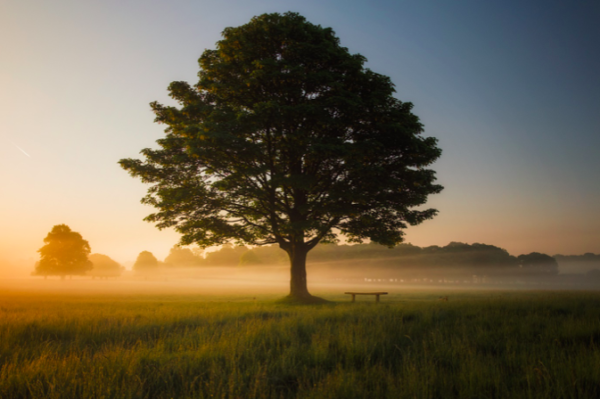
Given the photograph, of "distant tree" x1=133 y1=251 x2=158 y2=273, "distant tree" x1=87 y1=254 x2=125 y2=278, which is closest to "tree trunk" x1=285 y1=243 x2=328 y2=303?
"distant tree" x1=133 y1=251 x2=158 y2=273

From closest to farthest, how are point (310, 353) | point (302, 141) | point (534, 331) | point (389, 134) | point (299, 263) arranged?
point (310, 353) < point (534, 331) < point (302, 141) < point (389, 134) < point (299, 263)

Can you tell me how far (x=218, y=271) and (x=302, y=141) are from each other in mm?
121219

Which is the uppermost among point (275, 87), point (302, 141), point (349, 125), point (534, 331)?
point (275, 87)

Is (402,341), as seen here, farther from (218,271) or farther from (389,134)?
(218,271)

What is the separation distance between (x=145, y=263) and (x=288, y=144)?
121654 millimetres

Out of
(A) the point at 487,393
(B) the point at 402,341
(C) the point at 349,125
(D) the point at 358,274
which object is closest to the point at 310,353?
(B) the point at 402,341

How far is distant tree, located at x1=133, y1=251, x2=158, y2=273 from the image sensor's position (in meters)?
119

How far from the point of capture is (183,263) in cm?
16688

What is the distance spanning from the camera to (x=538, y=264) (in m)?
110

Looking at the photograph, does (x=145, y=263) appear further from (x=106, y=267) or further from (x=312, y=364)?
(x=312, y=364)

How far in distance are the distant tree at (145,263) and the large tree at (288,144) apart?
114 metres

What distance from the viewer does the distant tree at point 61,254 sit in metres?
66.0

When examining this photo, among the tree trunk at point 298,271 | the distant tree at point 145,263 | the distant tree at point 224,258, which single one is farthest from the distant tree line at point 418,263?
the tree trunk at point 298,271

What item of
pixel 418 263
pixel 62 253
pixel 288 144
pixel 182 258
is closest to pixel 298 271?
pixel 288 144
